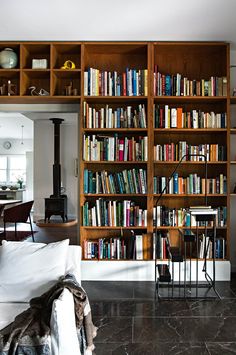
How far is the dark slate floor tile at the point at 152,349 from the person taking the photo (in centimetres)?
230

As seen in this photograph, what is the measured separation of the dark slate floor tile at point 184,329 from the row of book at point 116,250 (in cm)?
114

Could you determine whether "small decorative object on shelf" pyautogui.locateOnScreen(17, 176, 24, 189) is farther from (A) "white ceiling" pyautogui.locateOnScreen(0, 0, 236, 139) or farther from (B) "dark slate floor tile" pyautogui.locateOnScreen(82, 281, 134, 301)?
(B) "dark slate floor tile" pyautogui.locateOnScreen(82, 281, 134, 301)

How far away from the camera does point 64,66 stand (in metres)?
4.02

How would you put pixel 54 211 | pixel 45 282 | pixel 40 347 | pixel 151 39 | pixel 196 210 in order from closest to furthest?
1. pixel 40 347
2. pixel 45 282
3. pixel 196 210
4. pixel 151 39
5. pixel 54 211

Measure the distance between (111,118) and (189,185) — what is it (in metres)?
1.26

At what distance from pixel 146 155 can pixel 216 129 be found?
0.89 meters

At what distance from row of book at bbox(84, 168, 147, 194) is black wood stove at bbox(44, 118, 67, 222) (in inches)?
175

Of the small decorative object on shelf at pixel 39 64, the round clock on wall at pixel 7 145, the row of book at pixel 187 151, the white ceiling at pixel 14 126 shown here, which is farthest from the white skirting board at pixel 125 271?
the round clock on wall at pixel 7 145

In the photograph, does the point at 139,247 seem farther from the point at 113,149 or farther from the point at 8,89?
the point at 8,89

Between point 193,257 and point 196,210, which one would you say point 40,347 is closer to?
point 196,210

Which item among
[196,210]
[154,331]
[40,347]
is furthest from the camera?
[196,210]

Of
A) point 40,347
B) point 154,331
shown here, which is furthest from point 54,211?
point 40,347

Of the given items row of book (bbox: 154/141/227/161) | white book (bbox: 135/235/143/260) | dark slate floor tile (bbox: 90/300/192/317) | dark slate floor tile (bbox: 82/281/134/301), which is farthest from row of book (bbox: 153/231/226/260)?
row of book (bbox: 154/141/227/161)

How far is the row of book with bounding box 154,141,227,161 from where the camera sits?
392cm
